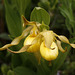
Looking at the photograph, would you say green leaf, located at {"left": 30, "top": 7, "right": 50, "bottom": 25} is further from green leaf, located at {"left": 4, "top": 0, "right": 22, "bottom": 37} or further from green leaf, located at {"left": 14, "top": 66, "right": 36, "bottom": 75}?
green leaf, located at {"left": 14, "top": 66, "right": 36, "bottom": 75}

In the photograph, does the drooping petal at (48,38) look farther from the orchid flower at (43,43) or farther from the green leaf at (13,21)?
the green leaf at (13,21)

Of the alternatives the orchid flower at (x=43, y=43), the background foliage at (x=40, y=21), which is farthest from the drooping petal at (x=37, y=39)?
the background foliage at (x=40, y=21)

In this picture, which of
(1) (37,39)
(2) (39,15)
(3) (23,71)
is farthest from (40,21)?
(3) (23,71)

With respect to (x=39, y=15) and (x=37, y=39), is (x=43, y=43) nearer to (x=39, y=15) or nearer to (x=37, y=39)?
(x=37, y=39)

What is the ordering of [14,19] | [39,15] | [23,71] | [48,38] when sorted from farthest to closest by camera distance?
[14,19] → [23,71] → [39,15] → [48,38]

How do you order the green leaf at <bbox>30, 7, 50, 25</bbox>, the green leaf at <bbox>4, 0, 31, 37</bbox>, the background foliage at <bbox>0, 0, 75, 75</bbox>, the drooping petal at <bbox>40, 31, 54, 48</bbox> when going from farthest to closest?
the green leaf at <bbox>4, 0, 31, 37</bbox> → the background foliage at <bbox>0, 0, 75, 75</bbox> → the green leaf at <bbox>30, 7, 50, 25</bbox> → the drooping petal at <bbox>40, 31, 54, 48</bbox>

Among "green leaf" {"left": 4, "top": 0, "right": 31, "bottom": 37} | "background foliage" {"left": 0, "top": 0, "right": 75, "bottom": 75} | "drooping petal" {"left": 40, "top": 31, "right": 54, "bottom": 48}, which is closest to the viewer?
"drooping petal" {"left": 40, "top": 31, "right": 54, "bottom": 48}

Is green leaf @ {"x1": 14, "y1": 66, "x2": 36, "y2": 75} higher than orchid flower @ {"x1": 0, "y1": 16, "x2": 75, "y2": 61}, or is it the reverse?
orchid flower @ {"x1": 0, "y1": 16, "x2": 75, "y2": 61}

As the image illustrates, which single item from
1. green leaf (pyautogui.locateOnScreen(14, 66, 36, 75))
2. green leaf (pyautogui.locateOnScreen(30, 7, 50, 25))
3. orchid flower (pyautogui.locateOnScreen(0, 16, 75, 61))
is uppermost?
green leaf (pyautogui.locateOnScreen(30, 7, 50, 25))

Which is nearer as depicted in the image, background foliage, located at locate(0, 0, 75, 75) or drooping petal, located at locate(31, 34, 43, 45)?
drooping petal, located at locate(31, 34, 43, 45)

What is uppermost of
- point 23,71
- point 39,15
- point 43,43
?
point 39,15

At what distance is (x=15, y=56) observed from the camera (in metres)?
1.28

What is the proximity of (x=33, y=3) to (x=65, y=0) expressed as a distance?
457 millimetres

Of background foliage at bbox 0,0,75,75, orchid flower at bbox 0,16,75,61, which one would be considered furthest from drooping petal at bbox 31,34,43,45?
background foliage at bbox 0,0,75,75
